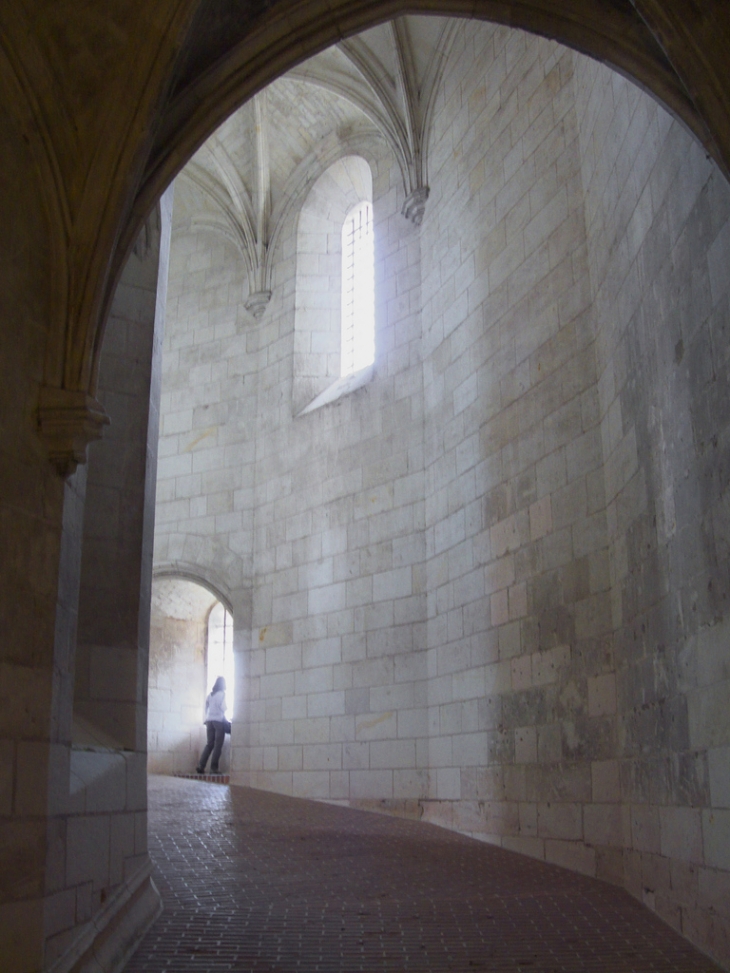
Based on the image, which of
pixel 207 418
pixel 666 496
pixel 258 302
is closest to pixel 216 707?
pixel 207 418

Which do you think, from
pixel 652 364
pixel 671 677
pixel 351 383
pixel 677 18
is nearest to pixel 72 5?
pixel 677 18

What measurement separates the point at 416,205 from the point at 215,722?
689cm

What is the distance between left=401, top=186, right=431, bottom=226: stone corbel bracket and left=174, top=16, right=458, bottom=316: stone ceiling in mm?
11

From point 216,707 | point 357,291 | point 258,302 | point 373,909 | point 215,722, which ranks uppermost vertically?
point 258,302

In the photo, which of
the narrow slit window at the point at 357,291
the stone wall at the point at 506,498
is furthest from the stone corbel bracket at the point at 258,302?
the narrow slit window at the point at 357,291

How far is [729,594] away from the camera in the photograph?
4.40 metres

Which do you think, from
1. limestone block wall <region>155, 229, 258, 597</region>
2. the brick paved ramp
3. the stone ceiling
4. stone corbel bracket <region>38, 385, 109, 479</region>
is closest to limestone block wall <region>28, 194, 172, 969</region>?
stone corbel bracket <region>38, 385, 109, 479</region>

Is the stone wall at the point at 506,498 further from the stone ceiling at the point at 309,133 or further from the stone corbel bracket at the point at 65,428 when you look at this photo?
the stone corbel bracket at the point at 65,428

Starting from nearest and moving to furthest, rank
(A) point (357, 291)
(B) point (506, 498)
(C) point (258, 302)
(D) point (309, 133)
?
1. (B) point (506, 498)
2. (A) point (357, 291)
3. (D) point (309, 133)
4. (C) point (258, 302)

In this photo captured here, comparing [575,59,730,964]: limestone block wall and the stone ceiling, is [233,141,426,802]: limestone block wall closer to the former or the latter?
the stone ceiling

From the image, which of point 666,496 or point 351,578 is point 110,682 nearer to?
point 666,496

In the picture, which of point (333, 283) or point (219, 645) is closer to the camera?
point (333, 283)

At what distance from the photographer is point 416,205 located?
11320 mm

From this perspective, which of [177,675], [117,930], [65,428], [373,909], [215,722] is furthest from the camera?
[177,675]
